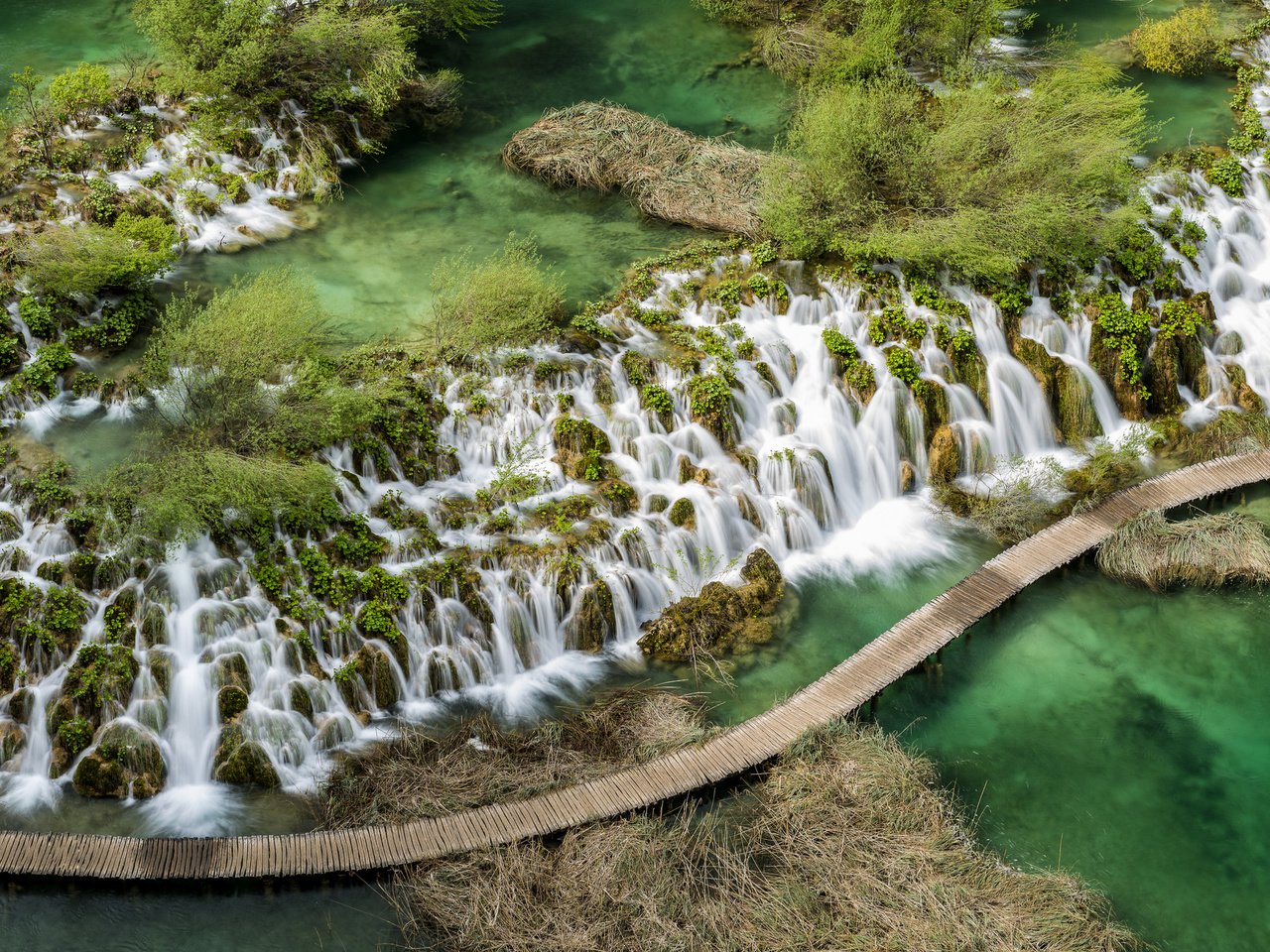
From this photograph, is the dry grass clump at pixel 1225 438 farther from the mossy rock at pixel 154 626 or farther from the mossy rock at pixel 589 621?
the mossy rock at pixel 154 626

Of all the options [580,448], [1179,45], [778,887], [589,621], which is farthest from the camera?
[1179,45]

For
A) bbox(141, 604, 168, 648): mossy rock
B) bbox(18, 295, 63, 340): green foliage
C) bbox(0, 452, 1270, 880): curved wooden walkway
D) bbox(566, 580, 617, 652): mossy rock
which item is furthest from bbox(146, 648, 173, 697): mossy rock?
bbox(18, 295, 63, 340): green foliage

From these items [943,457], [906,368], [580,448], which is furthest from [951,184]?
[580,448]

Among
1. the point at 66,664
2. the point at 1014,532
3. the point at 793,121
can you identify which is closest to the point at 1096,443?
the point at 1014,532

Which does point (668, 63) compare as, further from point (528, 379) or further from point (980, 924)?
point (980, 924)

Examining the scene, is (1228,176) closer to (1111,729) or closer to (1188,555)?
(1188,555)

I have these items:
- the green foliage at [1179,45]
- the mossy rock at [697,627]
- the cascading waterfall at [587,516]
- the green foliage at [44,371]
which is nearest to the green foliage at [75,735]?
the cascading waterfall at [587,516]

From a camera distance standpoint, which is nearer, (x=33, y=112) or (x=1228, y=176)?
(x=33, y=112)
